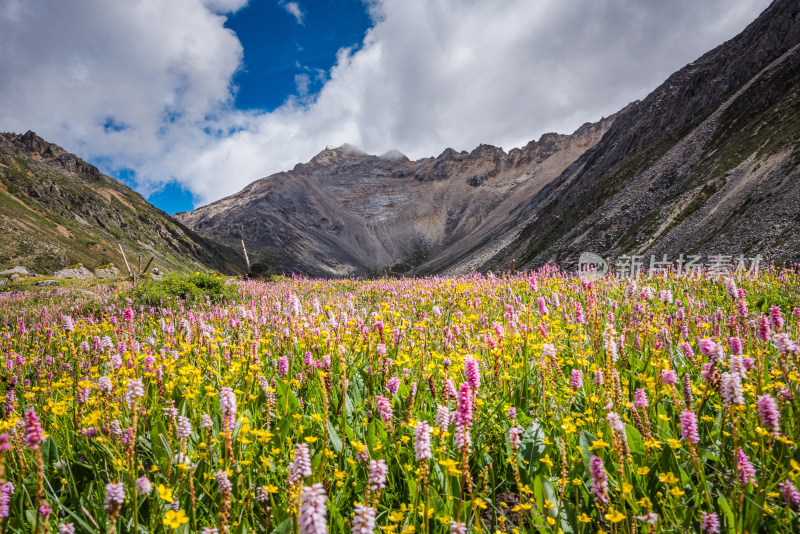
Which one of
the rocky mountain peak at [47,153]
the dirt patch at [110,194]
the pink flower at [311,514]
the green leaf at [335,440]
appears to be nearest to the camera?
the pink flower at [311,514]

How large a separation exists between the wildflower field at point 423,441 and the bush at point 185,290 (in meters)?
7.01

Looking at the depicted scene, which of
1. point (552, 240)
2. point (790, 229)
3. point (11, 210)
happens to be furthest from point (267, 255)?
point (790, 229)

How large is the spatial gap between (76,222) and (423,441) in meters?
126

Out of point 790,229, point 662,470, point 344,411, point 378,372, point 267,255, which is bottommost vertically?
point 662,470

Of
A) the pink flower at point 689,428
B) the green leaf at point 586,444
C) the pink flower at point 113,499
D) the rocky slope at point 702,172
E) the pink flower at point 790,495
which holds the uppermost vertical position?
the rocky slope at point 702,172

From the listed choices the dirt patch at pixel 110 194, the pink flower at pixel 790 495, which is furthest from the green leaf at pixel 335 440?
the dirt patch at pixel 110 194

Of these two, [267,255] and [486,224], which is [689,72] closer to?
[486,224]

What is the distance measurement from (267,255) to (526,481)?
5929 inches

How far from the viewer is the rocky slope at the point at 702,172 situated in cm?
3094

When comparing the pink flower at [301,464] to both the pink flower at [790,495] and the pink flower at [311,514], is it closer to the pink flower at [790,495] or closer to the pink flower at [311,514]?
the pink flower at [311,514]

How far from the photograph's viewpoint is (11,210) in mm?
80188

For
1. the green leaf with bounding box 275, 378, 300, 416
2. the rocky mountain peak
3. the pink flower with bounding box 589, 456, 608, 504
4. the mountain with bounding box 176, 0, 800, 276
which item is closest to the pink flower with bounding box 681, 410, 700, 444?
the pink flower with bounding box 589, 456, 608, 504

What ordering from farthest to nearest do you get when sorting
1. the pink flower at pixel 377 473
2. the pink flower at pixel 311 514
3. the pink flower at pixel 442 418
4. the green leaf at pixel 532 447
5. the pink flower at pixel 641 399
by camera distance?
the green leaf at pixel 532 447, the pink flower at pixel 641 399, the pink flower at pixel 442 418, the pink flower at pixel 377 473, the pink flower at pixel 311 514

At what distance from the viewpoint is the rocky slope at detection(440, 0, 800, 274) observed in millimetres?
30938
